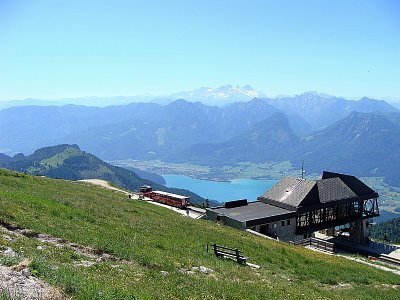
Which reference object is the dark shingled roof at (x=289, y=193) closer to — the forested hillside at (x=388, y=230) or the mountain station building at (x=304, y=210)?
the mountain station building at (x=304, y=210)

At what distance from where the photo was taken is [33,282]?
481 inches

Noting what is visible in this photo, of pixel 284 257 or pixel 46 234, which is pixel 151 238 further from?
pixel 284 257

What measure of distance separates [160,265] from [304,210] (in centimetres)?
4269

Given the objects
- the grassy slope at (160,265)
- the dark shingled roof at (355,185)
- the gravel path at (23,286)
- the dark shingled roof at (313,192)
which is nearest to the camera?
the gravel path at (23,286)

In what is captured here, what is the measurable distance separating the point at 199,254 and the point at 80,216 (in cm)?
917

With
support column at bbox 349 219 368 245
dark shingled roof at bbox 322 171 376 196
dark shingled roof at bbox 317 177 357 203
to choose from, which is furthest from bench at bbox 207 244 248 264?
support column at bbox 349 219 368 245

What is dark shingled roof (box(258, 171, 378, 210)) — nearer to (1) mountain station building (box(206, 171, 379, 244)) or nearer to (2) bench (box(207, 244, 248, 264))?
(1) mountain station building (box(206, 171, 379, 244))

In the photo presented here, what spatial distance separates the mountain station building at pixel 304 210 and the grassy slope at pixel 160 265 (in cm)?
1929

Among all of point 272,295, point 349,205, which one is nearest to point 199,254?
point 272,295

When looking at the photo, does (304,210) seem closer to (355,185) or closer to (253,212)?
(253,212)

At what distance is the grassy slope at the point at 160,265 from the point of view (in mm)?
14555

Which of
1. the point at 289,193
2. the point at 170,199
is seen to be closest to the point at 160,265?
the point at 289,193

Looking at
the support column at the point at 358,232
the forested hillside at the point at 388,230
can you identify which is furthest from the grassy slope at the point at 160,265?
the forested hillside at the point at 388,230

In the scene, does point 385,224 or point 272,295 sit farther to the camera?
point 385,224
